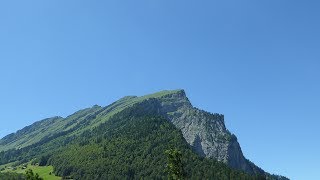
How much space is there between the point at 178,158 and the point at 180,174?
5.32 m

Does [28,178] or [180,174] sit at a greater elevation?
[180,174]

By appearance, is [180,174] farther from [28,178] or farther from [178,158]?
[28,178]

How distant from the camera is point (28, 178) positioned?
132 m

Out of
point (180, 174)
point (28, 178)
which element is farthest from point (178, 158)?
point (28, 178)

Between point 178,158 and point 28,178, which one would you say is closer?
point 28,178

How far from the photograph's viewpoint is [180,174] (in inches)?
5669

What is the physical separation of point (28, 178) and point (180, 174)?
48.5m

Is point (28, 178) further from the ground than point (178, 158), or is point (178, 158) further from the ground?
point (178, 158)

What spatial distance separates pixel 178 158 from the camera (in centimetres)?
14438

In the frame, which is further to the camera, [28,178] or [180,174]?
[180,174]

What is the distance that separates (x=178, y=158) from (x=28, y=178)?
158 feet
